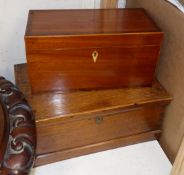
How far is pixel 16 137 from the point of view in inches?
25.3

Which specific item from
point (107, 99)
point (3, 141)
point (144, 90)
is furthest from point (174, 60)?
point (3, 141)

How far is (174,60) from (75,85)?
0.35m

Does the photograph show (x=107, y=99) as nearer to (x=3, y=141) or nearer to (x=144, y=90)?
(x=144, y=90)

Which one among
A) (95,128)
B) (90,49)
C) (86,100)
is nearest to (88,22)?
(90,49)

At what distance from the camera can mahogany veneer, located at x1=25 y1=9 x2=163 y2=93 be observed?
0.81 metres

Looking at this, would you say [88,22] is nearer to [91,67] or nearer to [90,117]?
[91,67]

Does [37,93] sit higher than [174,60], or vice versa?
[174,60]

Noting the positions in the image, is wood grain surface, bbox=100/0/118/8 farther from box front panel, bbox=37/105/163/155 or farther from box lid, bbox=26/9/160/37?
box front panel, bbox=37/105/163/155

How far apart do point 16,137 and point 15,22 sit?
538 millimetres

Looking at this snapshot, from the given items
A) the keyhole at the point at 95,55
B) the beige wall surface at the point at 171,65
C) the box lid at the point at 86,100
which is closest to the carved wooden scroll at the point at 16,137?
the box lid at the point at 86,100

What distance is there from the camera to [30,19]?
0.88 meters

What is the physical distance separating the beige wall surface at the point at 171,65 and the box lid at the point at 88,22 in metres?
0.05

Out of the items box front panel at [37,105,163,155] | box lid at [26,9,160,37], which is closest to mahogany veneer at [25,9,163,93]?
box lid at [26,9,160,37]

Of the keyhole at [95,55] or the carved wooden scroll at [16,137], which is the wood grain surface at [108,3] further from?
the carved wooden scroll at [16,137]
